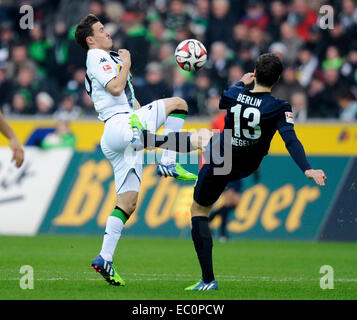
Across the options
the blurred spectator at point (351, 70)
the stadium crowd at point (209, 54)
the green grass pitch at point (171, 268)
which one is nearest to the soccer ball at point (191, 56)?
the green grass pitch at point (171, 268)

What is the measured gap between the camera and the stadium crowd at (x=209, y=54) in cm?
1705

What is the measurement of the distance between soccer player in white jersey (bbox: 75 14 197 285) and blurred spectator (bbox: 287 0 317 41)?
917 centimetres

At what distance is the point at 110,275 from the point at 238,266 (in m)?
3.04

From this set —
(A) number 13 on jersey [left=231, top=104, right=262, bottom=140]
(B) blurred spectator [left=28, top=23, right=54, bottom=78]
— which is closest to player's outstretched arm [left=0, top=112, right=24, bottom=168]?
(A) number 13 on jersey [left=231, top=104, right=262, bottom=140]

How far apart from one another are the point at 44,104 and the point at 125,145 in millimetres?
9467

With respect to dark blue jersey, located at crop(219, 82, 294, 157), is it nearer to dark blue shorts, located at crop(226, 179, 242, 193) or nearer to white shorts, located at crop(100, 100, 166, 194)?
white shorts, located at crop(100, 100, 166, 194)

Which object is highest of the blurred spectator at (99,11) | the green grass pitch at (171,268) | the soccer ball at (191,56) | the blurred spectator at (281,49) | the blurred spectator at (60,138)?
the blurred spectator at (99,11)

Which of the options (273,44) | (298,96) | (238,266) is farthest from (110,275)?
(273,44)

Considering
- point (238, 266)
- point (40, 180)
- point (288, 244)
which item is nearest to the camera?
point (238, 266)

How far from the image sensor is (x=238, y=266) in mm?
11422

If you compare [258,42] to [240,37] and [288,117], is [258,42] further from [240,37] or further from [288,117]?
[288,117]

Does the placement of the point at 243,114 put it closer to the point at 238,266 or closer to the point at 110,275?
the point at 110,275

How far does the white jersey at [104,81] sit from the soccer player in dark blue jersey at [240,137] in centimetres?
115

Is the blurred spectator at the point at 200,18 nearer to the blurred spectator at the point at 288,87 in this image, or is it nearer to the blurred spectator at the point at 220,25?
the blurred spectator at the point at 220,25
